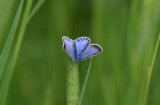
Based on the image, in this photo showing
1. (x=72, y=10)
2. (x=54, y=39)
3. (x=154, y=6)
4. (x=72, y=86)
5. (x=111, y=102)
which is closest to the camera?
(x=72, y=86)

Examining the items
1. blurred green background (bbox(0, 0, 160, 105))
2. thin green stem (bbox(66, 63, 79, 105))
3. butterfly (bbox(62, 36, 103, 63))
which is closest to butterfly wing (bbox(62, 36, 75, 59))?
butterfly (bbox(62, 36, 103, 63))

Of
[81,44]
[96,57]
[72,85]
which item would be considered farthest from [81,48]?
[96,57]

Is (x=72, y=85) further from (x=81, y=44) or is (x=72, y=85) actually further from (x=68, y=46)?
(x=81, y=44)

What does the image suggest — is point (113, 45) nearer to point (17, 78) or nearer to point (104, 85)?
point (104, 85)

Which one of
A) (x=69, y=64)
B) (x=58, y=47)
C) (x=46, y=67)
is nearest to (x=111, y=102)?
(x=46, y=67)

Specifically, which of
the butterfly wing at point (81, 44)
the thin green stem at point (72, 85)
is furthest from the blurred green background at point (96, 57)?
the thin green stem at point (72, 85)

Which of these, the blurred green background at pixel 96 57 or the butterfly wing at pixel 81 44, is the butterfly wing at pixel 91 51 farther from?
the blurred green background at pixel 96 57

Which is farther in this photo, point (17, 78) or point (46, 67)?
point (46, 67)
